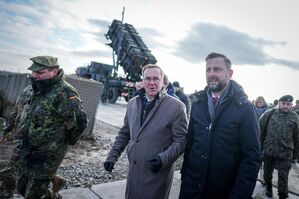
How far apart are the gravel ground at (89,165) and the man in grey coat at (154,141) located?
6.52 ft

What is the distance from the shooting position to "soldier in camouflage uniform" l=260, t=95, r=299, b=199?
15.3ft

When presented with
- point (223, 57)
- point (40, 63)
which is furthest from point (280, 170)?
point (40, 63)

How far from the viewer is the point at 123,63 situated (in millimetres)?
18953

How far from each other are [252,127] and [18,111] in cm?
322

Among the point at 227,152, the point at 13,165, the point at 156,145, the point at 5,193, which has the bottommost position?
the point at 5,193

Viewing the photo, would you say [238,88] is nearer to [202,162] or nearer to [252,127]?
[252,127]

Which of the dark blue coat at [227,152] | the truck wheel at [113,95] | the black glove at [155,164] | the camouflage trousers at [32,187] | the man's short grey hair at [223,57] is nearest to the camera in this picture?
the dark blue coat at [227,152]

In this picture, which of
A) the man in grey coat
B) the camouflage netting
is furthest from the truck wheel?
the man in grey coat

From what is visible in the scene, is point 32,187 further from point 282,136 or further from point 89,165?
point 282,136

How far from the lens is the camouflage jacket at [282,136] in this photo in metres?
4.73

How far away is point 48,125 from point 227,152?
6.61 feet

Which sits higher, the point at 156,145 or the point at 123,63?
the point at 123,63

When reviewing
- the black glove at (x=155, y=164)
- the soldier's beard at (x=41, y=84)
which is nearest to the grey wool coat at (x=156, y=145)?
the black glove at (x=155, y=164)

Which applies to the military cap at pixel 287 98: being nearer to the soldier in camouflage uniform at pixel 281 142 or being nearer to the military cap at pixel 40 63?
the soldier in camouflage uniform at pixel 281 142
